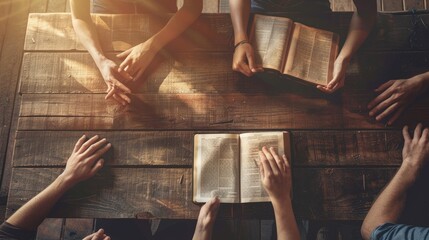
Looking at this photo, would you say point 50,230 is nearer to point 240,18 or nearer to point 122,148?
point 122,148

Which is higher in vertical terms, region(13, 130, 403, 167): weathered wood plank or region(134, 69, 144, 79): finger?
region(134, 69, 144, 79): finger

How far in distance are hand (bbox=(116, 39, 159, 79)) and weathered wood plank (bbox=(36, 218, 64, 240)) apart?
1686 mm

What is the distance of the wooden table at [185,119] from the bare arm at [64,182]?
0.06 metres

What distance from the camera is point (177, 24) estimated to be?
199cm

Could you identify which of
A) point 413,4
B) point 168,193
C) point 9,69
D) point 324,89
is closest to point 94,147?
point 168,193

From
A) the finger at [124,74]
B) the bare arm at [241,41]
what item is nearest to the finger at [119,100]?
the finger at [124,74]

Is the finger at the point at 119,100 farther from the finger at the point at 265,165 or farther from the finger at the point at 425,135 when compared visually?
the finger at the point at 425,135

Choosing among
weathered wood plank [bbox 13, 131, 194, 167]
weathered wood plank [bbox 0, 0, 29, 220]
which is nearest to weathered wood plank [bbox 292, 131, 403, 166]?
weathered wood plank [bbox 13, 131, 194, 167]

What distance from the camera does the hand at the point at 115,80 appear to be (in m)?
1.91

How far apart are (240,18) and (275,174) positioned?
0.83m

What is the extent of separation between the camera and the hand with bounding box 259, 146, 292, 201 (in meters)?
1.69

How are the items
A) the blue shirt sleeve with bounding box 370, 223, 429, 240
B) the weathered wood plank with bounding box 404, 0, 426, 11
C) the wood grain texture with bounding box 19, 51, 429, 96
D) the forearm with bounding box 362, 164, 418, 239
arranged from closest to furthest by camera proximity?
the blue shirt sleeve with bounding box 370, 223, 429, 240
the forearm with bounding box 362, 164, 418, 239
the wood grain texture with bounding box 19, 51, 429, 96
the weathered wood plank with bounding box 404, 0, 426, 11

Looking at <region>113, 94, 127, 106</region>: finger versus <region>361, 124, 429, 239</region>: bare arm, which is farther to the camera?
<region>113, 94, 127, 106</region>: finger

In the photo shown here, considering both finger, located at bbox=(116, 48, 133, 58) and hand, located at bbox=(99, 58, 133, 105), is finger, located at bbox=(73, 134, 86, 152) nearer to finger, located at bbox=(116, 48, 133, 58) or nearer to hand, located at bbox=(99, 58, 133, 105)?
hand, located at bbox=(99, 58, 133, 105)
